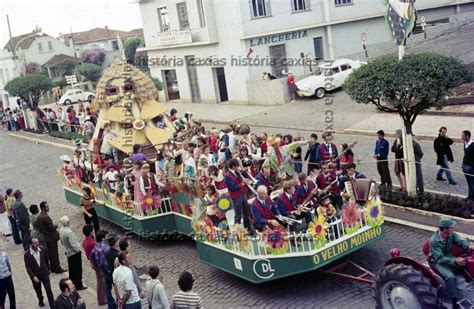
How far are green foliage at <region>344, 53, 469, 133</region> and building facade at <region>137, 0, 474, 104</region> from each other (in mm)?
15626

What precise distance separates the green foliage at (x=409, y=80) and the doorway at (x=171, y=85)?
24872mm

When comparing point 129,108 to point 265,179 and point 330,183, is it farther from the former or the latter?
point 330,183

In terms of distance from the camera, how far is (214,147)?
14.9 metres

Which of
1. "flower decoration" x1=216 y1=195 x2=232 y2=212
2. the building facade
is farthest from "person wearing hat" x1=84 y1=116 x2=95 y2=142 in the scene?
"flower decoration" x1=216 y1=195 x2=232 y2=212

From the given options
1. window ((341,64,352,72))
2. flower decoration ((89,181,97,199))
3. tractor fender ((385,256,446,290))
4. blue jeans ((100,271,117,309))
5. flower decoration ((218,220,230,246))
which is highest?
window ((341,64,352,72))

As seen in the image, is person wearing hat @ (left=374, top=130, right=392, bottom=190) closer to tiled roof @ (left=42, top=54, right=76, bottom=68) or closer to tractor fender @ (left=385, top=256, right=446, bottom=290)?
tractor fender @ (left=385, top=256, right=446, bottom=290)

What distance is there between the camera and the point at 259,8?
95.9 feet

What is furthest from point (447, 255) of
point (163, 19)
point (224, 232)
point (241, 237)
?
point (163, 19)

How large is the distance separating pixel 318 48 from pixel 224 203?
22686 millimetres

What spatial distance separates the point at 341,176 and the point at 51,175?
1329cm

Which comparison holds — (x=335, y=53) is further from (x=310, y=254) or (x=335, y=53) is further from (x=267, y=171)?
(x=310, y=254)

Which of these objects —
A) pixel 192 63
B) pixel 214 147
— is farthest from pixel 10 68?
pixel 214 147

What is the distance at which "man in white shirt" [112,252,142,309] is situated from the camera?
798 centimetres

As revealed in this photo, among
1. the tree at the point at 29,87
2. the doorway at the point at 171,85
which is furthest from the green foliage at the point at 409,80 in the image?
the doorway at the point at 171,85
